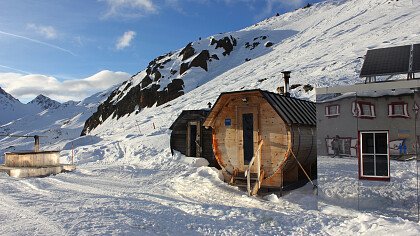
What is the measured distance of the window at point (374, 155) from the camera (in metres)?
9.26

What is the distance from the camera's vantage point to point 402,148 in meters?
8.98

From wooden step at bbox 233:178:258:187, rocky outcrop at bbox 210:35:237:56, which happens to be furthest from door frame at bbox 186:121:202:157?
rocky outcrop at bbox 210:35:237:56

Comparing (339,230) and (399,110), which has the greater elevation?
(399,110)

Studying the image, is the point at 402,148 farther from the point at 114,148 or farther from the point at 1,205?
the point at 114,148

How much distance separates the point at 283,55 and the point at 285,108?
3699 centimetres

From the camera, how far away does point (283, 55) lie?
48906 millimetres

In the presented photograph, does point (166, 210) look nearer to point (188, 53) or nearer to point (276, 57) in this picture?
point (276, 57)

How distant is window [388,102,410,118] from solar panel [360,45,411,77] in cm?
116

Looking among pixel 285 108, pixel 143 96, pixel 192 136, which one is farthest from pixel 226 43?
pixel 285 108

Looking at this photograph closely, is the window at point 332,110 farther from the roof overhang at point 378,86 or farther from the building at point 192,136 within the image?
the building at point 192,136

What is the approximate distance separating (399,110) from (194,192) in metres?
7.25

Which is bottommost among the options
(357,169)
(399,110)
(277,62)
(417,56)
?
(357,169)

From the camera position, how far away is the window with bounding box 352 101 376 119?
30.8 ft

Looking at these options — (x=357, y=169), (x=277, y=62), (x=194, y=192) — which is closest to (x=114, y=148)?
(x=194, y=192)
